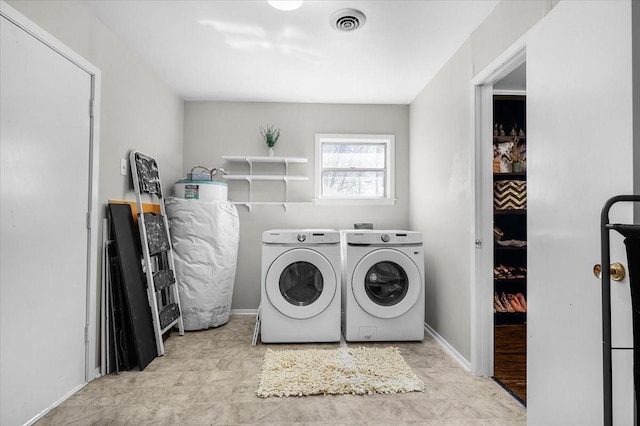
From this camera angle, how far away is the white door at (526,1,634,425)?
40.6 inches

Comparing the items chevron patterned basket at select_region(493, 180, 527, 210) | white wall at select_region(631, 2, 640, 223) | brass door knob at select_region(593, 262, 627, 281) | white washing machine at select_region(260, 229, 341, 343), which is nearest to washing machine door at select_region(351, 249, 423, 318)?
white washing machine at select_region(260, 229, 341, 343)

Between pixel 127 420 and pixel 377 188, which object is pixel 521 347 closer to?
pixel 377 188

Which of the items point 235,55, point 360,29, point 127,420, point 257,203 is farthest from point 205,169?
point 127,420

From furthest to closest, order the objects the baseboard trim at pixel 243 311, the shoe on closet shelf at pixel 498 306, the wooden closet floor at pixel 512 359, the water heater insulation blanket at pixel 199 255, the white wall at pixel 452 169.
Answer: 1. the baseboard trim at pixel 243 311
2. the water heater insulation blanket at pixel 199 255
3. the shoe on closet shelf at pixel 498 306
4. the wooden closet floor at pixel 512 359
5. the white wall at pixel 452 169

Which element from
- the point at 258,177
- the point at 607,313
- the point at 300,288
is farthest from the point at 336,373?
the point at 258,177

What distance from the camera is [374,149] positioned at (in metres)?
3.88

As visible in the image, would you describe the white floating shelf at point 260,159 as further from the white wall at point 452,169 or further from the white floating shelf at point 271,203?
the white wall at point 452,169

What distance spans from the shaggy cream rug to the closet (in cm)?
86

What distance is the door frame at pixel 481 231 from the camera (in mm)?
2217

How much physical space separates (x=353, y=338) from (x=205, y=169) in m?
2.20

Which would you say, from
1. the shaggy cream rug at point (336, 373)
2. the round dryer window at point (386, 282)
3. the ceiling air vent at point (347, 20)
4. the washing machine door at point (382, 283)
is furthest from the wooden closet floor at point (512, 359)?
the ceiling air vent at point (347, 20)

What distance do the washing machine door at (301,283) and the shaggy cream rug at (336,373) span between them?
0.32 metres

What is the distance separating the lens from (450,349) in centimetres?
261

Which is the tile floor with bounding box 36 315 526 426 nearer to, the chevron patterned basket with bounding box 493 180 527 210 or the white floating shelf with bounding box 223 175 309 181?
the chevron patterned basket with bounding box 493 180 527 210
